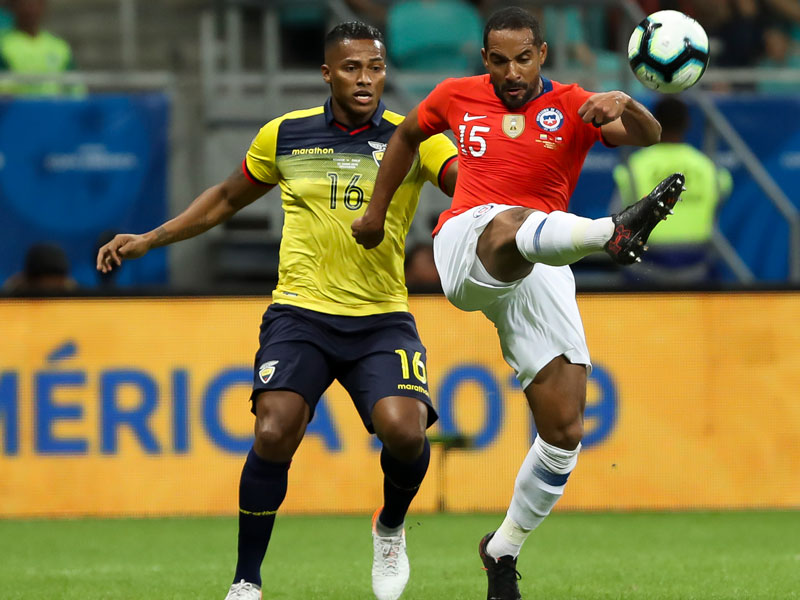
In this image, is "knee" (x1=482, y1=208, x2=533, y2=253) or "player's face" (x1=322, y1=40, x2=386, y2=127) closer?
"knee" (x1=482, y1=208, x2=533, y2=253)

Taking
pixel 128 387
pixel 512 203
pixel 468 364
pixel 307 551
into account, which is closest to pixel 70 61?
pixel 128 387

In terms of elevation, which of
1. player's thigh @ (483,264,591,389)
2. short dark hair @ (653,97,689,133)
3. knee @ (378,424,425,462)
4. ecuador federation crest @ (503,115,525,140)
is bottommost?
knee @ (378,424,425,462)

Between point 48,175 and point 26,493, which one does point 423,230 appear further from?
point 26,493

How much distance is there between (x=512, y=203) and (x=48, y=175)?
6.63 m

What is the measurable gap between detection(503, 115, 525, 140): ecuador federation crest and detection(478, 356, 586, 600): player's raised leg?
96 cm

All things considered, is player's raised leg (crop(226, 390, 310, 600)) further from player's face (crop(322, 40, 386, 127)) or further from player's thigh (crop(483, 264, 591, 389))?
player's face (crop(322, 40, 386, 127))

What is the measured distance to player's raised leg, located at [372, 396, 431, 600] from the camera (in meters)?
5.62

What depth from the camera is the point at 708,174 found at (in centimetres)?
1040

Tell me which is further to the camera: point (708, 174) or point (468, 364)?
point (708, 174)

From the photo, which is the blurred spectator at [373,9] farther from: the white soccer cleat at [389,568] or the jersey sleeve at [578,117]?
the white soccer cleat at [389,568]

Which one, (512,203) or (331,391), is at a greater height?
(512,203)

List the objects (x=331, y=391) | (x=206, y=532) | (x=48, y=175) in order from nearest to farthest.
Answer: (x=206, y=532), (x=331, y=391), (x=48, y=175)

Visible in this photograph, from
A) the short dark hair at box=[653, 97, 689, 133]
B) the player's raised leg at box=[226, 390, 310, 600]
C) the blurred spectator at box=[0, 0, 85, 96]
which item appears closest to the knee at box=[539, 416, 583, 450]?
the player's raised leg at box=[226, 390, 310, 600]

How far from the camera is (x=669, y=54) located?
526cm
